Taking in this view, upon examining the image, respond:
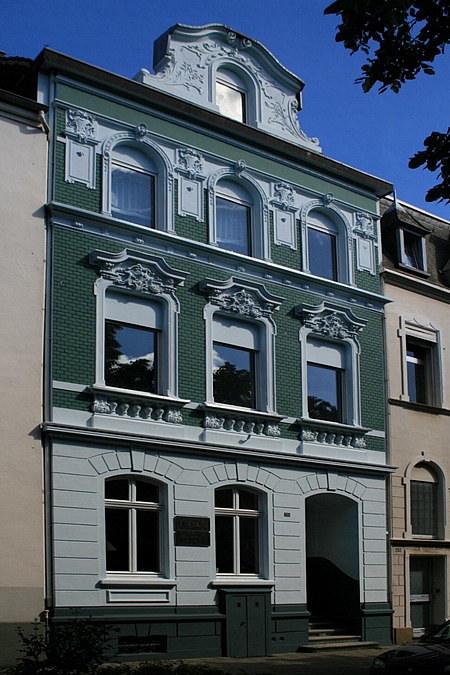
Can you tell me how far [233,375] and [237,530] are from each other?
345 centimetres

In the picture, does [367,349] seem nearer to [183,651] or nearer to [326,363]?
[326,363]

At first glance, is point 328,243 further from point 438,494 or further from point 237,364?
point 438,494

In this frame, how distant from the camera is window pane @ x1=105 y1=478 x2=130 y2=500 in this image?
69.7 feet

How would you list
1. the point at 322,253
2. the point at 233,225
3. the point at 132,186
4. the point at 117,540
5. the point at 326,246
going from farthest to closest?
the point at 326,246 → the point at 322,253 → the point at 233,225 → the point at 132,186 → the point at 117,540

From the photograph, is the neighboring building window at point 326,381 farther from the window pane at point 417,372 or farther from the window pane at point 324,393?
the window pane at point 417,372

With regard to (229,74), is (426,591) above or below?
below

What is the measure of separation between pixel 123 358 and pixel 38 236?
10.1 feet

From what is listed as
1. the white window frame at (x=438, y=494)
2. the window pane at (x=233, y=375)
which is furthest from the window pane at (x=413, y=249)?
the window pane at (x=233, y=375)

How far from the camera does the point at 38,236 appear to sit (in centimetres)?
2098

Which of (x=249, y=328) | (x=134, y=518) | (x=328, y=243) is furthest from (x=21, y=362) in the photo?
(x=328, y=243)

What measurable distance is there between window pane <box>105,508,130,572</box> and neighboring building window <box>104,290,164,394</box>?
2621 mm

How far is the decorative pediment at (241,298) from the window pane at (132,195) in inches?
78.7

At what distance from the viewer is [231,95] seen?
25.9 metres

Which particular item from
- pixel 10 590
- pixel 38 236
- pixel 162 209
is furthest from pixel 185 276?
pixel 10 590
